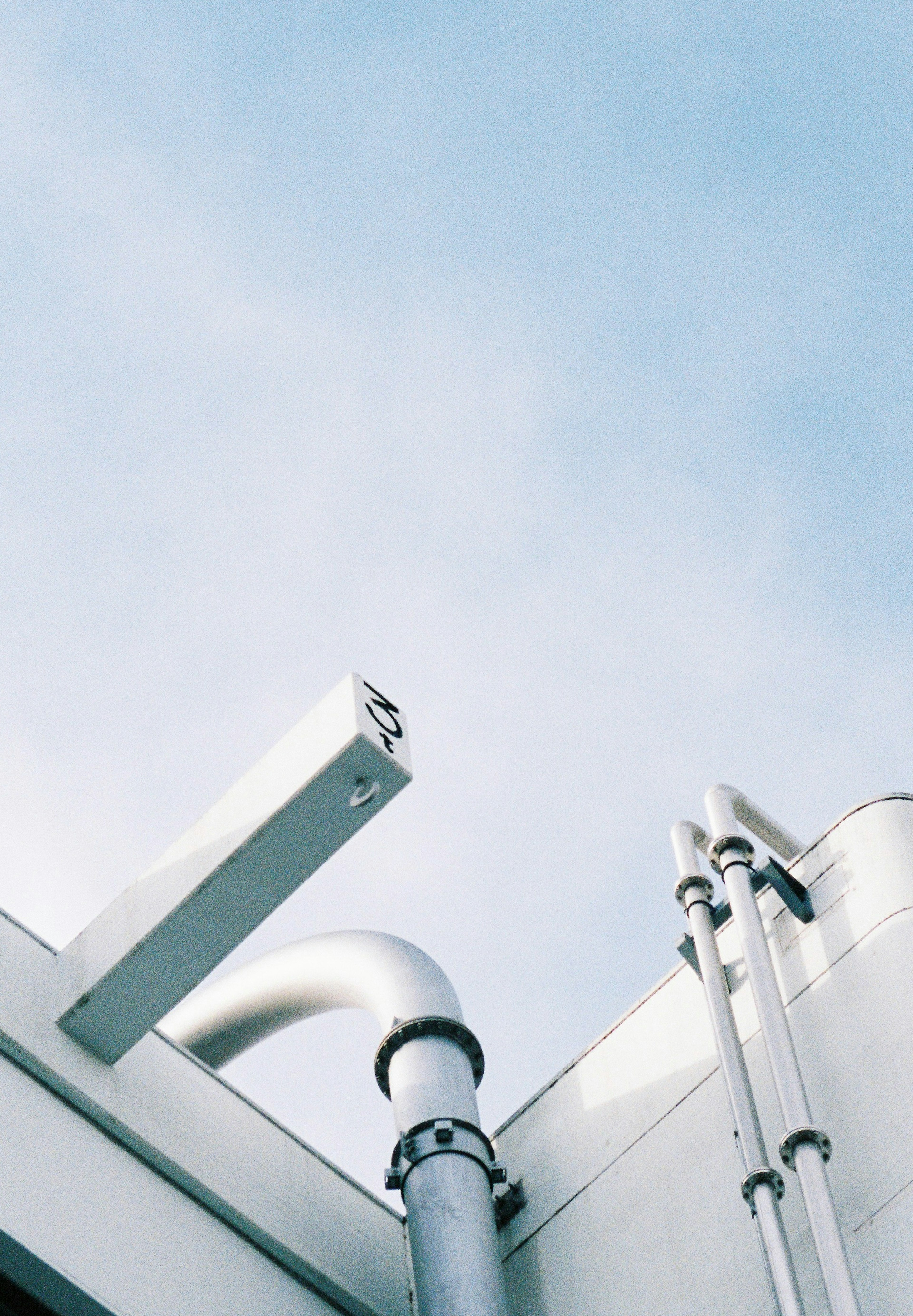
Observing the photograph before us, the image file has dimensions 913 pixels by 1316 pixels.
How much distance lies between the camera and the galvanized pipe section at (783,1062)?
5.14 meters

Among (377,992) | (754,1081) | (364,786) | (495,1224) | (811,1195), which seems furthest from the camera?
(377,992)

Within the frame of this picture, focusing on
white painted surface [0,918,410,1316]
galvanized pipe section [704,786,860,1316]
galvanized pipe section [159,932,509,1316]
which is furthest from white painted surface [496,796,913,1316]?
white painted surface [0,918,410,1316]

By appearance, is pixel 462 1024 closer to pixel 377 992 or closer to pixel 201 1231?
pixel 377 992

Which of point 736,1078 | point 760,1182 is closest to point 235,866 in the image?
point 736,1078

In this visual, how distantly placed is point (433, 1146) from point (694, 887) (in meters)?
1.34

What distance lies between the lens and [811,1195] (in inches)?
210

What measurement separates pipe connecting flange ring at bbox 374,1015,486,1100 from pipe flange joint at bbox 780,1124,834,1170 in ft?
5.71

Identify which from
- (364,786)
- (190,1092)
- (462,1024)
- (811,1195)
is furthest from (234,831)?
(811,1195)

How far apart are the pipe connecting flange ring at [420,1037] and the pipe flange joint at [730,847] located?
1.20 metres

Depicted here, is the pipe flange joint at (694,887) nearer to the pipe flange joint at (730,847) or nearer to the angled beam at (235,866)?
the pipe flange joint at (730,847)

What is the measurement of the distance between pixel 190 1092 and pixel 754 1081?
1.98m

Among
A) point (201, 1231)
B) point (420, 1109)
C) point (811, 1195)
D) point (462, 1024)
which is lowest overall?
point (811, 1195)

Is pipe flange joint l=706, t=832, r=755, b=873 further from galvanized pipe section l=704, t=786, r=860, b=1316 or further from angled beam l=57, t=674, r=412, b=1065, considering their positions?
angled beam l=57, t=674, r=412, b=1065

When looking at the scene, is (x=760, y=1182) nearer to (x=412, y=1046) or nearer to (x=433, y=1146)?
(x=433, y=1146)
